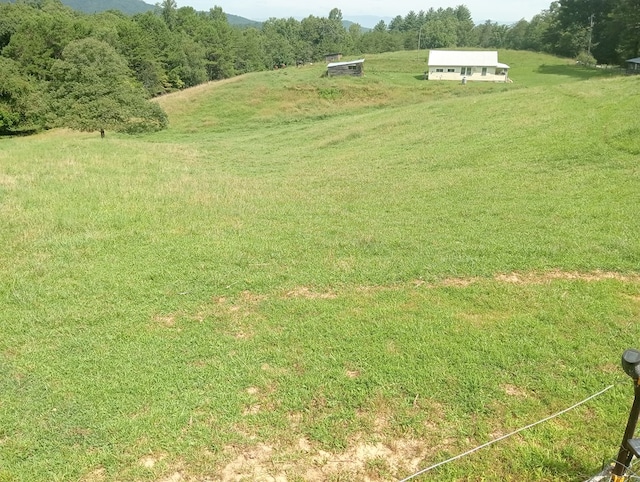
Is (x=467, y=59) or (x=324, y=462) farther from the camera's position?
(x=467, y=59)

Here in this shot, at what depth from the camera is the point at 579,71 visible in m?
43.0

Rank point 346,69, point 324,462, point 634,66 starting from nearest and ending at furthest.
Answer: point 324,462, point 634,66, point 346,69

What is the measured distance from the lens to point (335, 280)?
274 inches

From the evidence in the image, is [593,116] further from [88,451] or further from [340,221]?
[88,451]

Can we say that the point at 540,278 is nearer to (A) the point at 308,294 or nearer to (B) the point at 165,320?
(A) the point at 308,294

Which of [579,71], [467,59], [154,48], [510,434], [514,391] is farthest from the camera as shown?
[154,48]

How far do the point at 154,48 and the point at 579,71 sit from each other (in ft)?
160

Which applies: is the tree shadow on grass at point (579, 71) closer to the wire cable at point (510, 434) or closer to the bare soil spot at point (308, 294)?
the bare soil spot at point (308, 294)

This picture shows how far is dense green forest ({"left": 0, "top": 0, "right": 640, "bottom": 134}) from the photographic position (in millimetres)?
28219

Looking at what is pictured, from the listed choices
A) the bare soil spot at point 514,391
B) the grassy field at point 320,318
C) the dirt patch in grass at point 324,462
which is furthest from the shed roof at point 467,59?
the dirt patch in grass at point 324,462

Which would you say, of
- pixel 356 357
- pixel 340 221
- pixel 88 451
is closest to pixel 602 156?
pixel 340 221

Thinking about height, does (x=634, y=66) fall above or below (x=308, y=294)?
above

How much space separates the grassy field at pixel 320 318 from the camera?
3965 millimetres

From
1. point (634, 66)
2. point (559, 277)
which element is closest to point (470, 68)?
point (634, 66)
